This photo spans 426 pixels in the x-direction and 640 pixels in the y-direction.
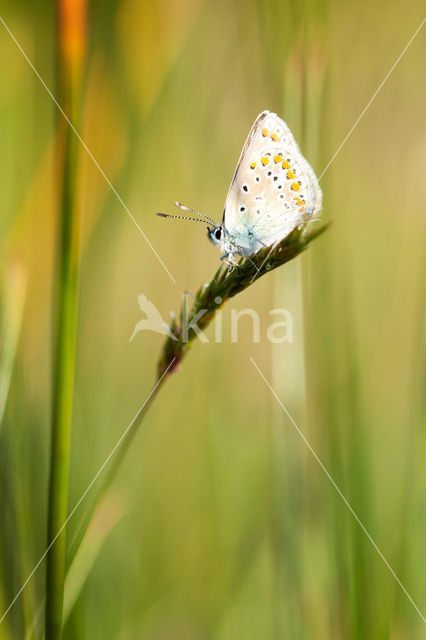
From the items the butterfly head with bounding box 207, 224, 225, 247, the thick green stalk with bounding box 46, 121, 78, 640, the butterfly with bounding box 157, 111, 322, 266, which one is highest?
the butterfly with bounding box 157, 111, 322, 266

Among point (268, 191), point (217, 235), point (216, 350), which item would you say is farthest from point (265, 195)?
point (216, 350)

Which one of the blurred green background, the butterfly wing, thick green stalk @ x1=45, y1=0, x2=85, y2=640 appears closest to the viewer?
thick green stalk @ x1=45, y1=0, x2=85, y2=640

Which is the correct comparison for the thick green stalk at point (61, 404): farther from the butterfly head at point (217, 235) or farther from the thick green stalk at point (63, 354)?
the butterfly head at point (217, 235)

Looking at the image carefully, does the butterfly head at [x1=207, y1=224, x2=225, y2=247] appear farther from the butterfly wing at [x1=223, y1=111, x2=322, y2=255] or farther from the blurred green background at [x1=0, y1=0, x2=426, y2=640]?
the blurred green background at [x1=0, y1=0, x2=426, y2=640]

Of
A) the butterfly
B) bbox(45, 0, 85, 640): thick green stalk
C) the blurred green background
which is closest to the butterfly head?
the butterfly

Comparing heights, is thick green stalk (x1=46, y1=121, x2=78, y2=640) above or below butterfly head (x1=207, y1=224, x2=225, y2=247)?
below

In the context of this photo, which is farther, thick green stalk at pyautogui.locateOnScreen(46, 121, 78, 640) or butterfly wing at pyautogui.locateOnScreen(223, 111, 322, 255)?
butterfly wing at pyautogui.locateOnScreen(223, 111, 322, 255)
